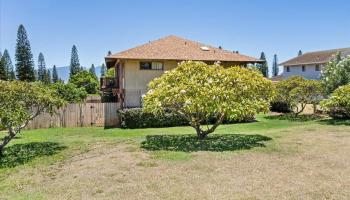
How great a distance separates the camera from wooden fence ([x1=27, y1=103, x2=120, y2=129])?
22.4 m

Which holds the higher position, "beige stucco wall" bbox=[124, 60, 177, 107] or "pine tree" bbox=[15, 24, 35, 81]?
"pine tree" bbox=[15, 24, 35, 81]

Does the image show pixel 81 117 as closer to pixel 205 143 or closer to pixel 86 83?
pixel 205 143

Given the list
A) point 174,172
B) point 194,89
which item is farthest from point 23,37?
point 174,172

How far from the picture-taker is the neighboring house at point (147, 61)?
2466 centimetres

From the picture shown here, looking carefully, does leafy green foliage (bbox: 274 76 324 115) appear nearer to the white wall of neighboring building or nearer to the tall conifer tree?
the white wall of neighboring building

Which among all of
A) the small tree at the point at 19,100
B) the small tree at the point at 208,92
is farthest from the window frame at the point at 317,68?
the small tree at the point at 19,100

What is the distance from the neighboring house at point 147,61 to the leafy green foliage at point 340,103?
650 cm

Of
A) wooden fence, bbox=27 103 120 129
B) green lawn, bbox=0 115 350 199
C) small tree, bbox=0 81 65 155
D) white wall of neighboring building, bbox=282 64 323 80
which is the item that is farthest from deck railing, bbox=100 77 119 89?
white wall of neighboring building, bbox=282 64 323 80

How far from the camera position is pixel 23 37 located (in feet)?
190

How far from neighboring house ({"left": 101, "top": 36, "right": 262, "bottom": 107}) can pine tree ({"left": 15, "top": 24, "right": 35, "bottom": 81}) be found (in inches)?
1477

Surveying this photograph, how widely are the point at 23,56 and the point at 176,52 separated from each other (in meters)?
40.7

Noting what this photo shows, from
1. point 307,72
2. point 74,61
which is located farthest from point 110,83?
point 74,61

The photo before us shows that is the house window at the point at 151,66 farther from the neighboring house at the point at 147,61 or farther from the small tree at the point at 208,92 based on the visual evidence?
the small tree at the point at 208,92

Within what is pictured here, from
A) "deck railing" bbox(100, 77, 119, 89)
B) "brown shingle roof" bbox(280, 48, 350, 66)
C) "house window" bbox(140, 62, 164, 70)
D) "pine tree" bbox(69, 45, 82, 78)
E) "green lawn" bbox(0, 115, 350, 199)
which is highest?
"pine tree" bbox(69, 45, 82, 78)
